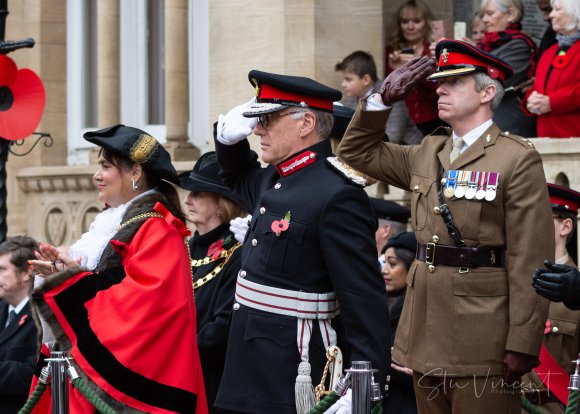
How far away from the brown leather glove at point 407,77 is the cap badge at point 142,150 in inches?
45.8

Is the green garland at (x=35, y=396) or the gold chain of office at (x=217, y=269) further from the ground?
the gold chain of office at (x=217, y=269)

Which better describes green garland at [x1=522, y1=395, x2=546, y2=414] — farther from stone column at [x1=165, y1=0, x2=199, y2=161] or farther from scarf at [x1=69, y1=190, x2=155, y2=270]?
stone column at [x1=165, y1=0, x2=199, y2=161]

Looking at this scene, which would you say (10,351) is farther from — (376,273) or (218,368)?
(376,273)

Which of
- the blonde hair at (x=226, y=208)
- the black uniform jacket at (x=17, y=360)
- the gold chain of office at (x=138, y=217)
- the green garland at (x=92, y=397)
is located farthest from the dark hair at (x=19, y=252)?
the green garland at (x=92, y=397)

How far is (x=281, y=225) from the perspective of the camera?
18.9ft

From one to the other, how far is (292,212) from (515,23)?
13.3 ft

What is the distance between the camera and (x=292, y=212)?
5.76 metres

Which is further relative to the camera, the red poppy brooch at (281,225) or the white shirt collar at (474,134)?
the white shirt collar at (474,134)

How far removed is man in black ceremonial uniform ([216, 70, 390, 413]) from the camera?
5.62 m

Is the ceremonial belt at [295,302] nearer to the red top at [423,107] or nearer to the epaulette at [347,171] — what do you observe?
the epaulette at [347,171]

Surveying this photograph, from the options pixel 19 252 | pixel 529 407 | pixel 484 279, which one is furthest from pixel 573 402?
pixel 19 252

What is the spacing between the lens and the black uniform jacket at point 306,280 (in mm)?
5605

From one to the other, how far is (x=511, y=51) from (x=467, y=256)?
349cm

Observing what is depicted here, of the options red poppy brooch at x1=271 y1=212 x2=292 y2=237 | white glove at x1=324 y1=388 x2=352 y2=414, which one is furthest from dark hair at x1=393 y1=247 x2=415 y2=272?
white glove at x1=324 y1=388 x2=352 y2=414
